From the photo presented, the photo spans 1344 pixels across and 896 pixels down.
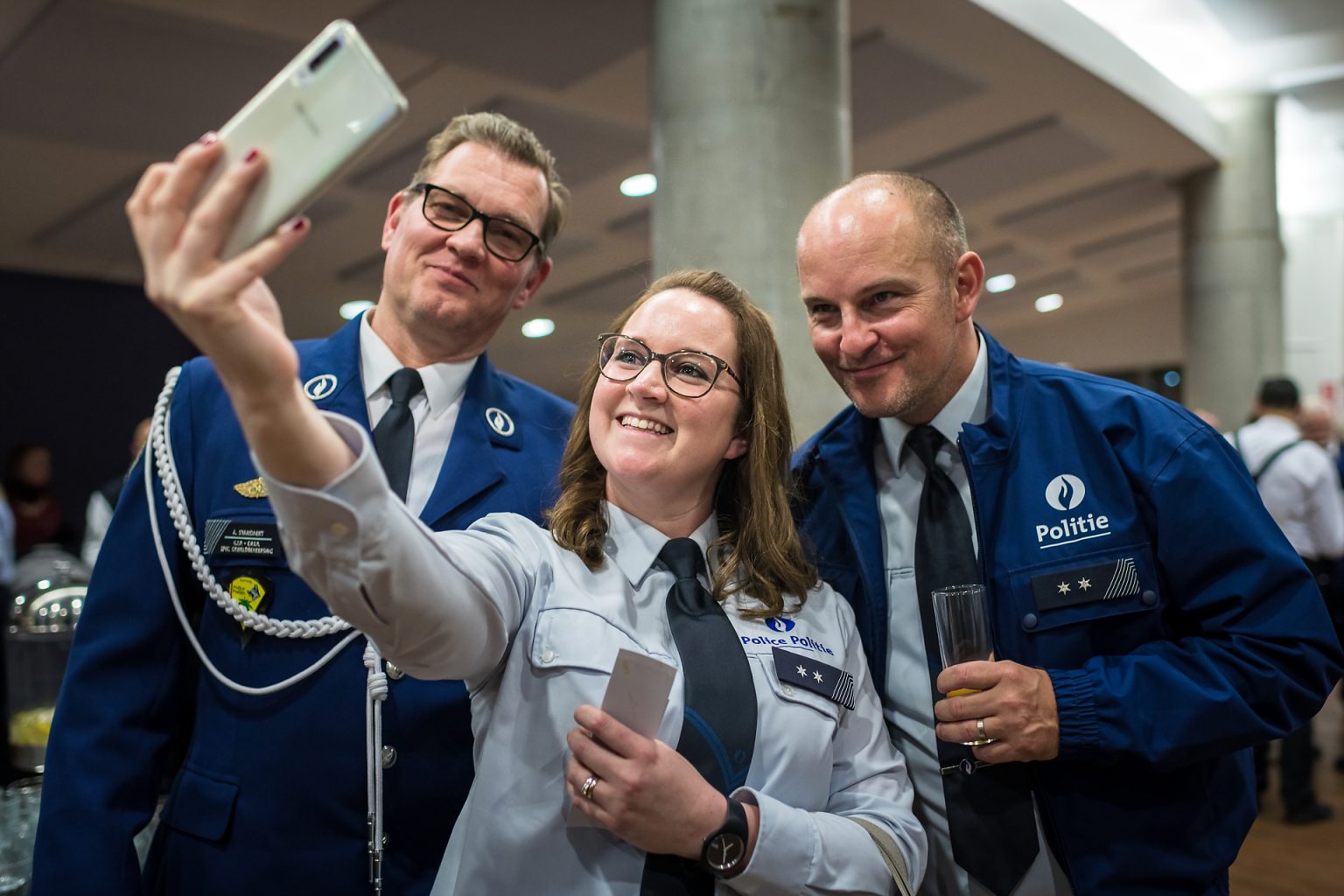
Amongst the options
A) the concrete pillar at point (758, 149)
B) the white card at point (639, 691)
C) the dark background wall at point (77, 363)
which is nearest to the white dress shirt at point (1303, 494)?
the concrete pillar at point (758, 149)

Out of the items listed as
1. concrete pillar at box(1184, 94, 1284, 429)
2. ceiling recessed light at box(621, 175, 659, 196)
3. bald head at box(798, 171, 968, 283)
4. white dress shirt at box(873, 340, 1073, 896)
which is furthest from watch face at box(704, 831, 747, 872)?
concrete pillar at box(1184, 94, 1284, 429)

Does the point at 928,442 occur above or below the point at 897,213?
below

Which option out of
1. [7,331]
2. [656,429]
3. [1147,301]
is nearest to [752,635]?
[656,429]

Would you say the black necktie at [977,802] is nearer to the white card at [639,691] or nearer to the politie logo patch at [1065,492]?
the politie logo patch at [1065,492]

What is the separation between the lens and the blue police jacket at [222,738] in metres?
1.49

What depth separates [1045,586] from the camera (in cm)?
165

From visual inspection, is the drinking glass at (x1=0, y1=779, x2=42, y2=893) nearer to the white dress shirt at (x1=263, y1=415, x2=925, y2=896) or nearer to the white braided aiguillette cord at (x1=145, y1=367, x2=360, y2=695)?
the white braided aiguillette cord at (x1=145, y1=367, x2=360, y2=695)

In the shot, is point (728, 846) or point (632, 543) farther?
point (632, 543)

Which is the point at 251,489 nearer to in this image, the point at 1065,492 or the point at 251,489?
the point at 251,489

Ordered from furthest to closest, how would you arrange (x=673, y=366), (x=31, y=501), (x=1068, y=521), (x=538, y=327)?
(x=538, y=327), (x=31, y=501), (x=1068, y=521), (x=673, y=366)

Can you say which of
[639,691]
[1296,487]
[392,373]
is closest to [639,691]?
[639,691]

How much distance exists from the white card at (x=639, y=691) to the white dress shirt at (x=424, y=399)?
594mm

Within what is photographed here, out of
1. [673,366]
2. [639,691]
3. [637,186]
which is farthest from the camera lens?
[637,186]

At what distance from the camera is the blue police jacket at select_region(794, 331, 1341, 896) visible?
155 centimetres
